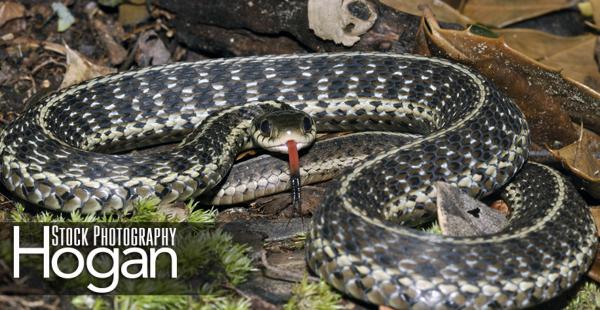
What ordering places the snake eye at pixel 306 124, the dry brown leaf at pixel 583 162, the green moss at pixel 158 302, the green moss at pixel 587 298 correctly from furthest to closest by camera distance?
the snake eye at pixel 306 124 → the dry brown leaf at pixel 583 162 → the green moss at pixel 587 298 → the green moss at pixel 158 302

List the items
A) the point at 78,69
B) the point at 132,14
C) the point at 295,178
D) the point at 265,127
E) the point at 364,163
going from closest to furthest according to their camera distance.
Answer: the point at 364,163, the point at 295,178, the point at 265,127, the point at 78,69, the point at 132,14

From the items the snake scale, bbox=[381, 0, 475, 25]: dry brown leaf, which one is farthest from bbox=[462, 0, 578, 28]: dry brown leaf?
Result: the snake scale

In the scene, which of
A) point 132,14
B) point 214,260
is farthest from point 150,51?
point 214,260

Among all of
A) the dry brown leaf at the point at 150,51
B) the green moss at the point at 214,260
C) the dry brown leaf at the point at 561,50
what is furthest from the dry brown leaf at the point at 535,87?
the dry brown leaf at the point at 150,51

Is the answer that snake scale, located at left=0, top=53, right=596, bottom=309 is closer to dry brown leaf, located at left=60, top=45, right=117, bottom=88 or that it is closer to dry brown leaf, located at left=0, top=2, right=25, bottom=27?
dry brown leaf, located at left=60, top=45, right=117, bottom=88

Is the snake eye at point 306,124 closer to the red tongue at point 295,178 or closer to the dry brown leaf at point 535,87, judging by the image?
the red tongue at point 295,178

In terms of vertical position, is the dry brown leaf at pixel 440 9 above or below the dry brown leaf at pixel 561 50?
above

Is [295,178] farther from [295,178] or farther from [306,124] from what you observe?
[306,124]
